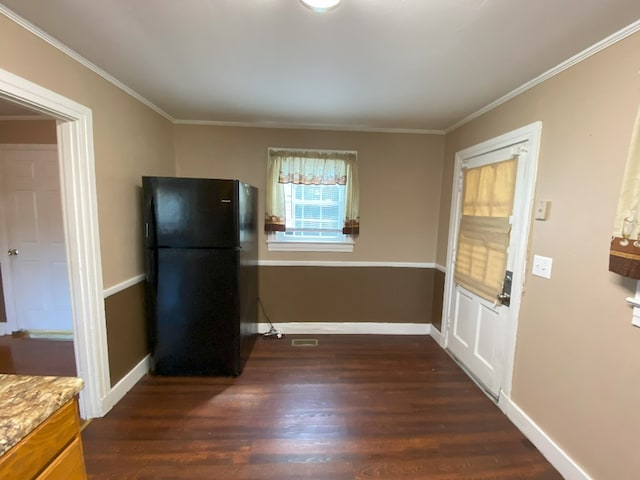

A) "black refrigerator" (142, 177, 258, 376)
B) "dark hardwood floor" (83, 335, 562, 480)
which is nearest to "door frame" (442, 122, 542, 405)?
"dark hardwood floor" (83, 335, 562, 480)

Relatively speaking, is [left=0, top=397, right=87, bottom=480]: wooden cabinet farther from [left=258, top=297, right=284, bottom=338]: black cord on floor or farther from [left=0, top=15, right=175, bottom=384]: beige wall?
[left=258, top=297, right=284, bottom=338]: black cord on floor

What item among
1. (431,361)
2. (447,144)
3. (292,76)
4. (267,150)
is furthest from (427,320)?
(292,76)

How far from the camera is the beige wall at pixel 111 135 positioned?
1.48 meters

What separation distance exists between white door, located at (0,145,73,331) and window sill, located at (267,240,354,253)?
2278 mm

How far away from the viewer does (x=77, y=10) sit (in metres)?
1.33

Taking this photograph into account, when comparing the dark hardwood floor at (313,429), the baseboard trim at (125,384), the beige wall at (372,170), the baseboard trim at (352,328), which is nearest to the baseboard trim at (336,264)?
the beige wall at (372,170)

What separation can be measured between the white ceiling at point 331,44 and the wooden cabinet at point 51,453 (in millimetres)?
1661

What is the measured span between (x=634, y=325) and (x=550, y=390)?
703mm

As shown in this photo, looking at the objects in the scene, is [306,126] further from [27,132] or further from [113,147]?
[27,132]

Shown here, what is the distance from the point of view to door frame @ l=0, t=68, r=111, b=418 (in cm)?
179

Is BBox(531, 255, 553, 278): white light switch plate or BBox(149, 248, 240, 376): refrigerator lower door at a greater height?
BBox(531, 255, 553, 278): white light switch plate

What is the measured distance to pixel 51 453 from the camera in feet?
2.98

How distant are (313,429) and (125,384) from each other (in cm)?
154

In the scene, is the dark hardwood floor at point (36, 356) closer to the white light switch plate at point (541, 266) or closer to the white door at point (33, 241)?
the white door at point (33, 241)
